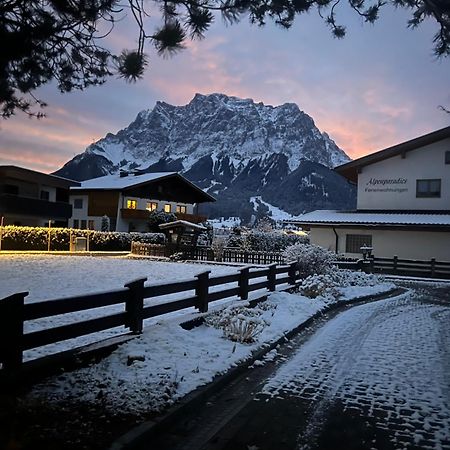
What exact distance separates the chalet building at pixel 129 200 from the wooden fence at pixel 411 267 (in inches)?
1056

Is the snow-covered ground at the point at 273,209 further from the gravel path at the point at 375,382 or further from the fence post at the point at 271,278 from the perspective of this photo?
the gravel path at the point at 375,382

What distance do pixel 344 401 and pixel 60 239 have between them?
3298cm

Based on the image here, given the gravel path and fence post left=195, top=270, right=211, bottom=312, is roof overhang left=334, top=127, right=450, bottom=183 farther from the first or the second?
fence post left=195, top=270, right=211, bottom=312

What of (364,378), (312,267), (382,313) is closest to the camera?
(364,378)

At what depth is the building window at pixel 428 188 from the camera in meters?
29.6

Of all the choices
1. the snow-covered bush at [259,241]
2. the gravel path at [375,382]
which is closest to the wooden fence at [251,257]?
the snow-covered bush at [259,241]

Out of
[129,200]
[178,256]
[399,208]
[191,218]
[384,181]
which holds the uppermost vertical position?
[384,181]

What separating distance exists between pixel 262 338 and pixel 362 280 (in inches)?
481

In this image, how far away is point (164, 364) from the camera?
246 inches

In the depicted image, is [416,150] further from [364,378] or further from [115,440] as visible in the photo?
[115,440]

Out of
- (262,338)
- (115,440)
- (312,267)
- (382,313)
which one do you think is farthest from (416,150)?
(115,440)

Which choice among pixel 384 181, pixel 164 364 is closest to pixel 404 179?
pixel 384 181

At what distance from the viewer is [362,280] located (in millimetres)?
19797

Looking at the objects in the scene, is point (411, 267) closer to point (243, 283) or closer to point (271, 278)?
point (271, 278)
